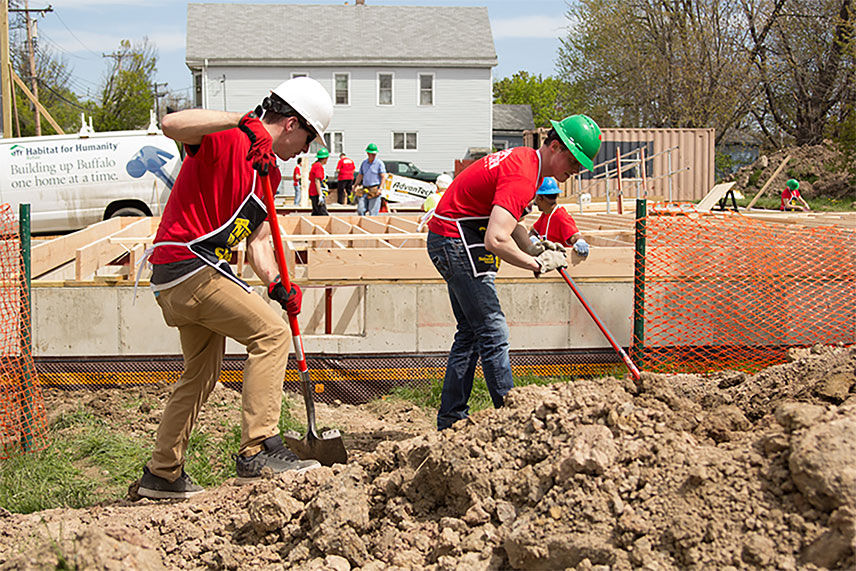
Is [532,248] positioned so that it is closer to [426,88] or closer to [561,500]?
[561,500]

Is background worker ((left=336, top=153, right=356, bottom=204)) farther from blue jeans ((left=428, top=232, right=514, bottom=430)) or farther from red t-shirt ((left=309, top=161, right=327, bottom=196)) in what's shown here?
blue jeans ((left=428, top=232, right=514, bottom=430))

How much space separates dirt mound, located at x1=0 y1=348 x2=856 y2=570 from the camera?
110 inches

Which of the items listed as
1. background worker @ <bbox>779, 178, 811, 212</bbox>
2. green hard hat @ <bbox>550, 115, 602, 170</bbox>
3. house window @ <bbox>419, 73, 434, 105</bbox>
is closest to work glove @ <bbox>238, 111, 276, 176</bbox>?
green hard hat @ <bbox>550, 115, 602, 170</bbox>

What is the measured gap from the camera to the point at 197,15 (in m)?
43.7

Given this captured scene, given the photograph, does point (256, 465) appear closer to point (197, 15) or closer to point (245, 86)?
point (245, 86)

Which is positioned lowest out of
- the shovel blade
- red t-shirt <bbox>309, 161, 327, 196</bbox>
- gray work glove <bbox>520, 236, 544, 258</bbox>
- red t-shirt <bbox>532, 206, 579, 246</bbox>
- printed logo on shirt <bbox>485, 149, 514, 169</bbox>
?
the shovel blade

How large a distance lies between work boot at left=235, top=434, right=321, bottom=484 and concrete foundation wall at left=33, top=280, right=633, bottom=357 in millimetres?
2658

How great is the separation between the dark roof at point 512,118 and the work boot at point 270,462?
53.8 meters

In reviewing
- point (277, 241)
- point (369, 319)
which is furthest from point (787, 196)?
point (277, 241)

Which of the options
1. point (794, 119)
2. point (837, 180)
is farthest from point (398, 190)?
point (794, 119)

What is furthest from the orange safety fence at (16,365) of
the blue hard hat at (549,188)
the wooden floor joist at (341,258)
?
the blue hard hat at (549,188)

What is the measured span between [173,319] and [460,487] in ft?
5.96

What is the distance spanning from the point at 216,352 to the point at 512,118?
187ft

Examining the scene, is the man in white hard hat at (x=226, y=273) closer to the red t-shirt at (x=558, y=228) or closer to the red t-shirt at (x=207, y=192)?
the red t-shirt at (x=207, y=192)
